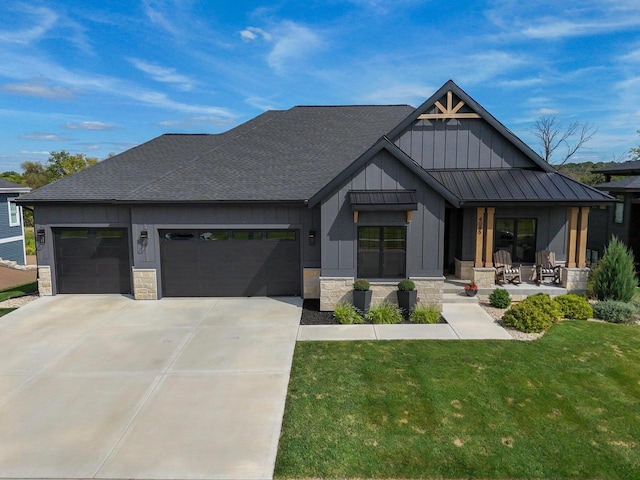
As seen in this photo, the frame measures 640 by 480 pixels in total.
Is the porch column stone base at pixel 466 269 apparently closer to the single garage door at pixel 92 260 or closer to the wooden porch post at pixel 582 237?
the wooden porch post at pixel 582 237

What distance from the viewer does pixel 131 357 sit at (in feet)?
30.0

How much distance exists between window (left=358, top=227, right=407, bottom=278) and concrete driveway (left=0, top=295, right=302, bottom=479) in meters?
2.67

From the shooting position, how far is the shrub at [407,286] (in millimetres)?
11820

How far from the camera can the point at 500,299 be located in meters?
12.5

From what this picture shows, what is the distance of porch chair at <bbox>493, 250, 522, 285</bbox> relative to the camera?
45.4 feet

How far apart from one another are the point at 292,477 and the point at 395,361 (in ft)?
13.0

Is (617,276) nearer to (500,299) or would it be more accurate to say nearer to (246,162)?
(500,299)

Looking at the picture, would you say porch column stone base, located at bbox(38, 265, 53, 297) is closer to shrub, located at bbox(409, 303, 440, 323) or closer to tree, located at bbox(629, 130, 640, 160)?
shrub, located at bbox(409, 303, 440, 323)

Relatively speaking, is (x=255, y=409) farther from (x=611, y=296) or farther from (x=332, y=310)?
(x=611, y=296)

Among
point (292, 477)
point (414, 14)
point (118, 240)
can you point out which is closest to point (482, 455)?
point (292, 477)

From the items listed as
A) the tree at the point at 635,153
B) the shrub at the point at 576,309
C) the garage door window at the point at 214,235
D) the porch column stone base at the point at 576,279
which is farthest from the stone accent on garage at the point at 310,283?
the tree at the point at 635,153

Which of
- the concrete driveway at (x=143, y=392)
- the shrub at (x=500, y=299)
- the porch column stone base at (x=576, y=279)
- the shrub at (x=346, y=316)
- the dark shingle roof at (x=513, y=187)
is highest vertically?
the dark shingle roof at (x=513, y=187)

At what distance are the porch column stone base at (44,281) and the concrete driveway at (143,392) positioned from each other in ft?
7.52

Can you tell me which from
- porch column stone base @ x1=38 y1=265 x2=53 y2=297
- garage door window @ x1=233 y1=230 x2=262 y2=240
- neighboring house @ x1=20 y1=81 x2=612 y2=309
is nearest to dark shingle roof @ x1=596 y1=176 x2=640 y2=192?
neighboring house @ x1=20 y1=81 x2=612 y2=309
